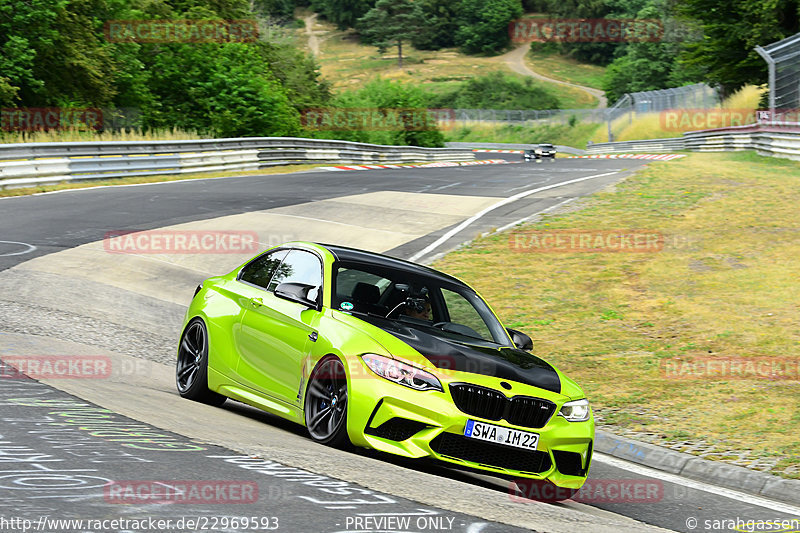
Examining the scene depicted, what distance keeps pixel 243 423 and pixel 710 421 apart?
4.34 meters

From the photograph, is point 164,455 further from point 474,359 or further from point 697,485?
point 697,485

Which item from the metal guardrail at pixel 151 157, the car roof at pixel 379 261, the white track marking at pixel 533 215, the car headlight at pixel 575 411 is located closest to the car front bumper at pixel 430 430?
the car headlight at pixel 575 411

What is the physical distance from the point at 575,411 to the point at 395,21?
531 ft

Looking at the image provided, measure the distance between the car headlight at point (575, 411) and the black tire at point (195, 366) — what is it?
3270 mm

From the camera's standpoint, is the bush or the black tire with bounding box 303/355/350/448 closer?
the black tire with bounding box 303/355/350/448

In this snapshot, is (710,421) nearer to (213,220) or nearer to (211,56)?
(213,220)

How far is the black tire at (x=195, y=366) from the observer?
899 centimetres

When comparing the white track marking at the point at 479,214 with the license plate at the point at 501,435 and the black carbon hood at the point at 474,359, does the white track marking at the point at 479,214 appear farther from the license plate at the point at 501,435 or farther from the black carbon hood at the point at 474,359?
the license plate at the point at 501,435

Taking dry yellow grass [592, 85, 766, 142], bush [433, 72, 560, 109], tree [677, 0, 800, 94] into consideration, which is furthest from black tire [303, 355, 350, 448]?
bush [433, 72, 560, 109]

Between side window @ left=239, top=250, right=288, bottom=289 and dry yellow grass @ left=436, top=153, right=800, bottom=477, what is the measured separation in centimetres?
349

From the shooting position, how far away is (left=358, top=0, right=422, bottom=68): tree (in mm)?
163375

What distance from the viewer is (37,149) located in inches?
1003

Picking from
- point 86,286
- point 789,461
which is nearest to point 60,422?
point 789,461

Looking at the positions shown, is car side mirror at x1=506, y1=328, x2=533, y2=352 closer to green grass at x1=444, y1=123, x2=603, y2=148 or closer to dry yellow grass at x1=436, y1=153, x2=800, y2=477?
dry yellow grass at x1=436, y1=153, x2=800, y2=477
